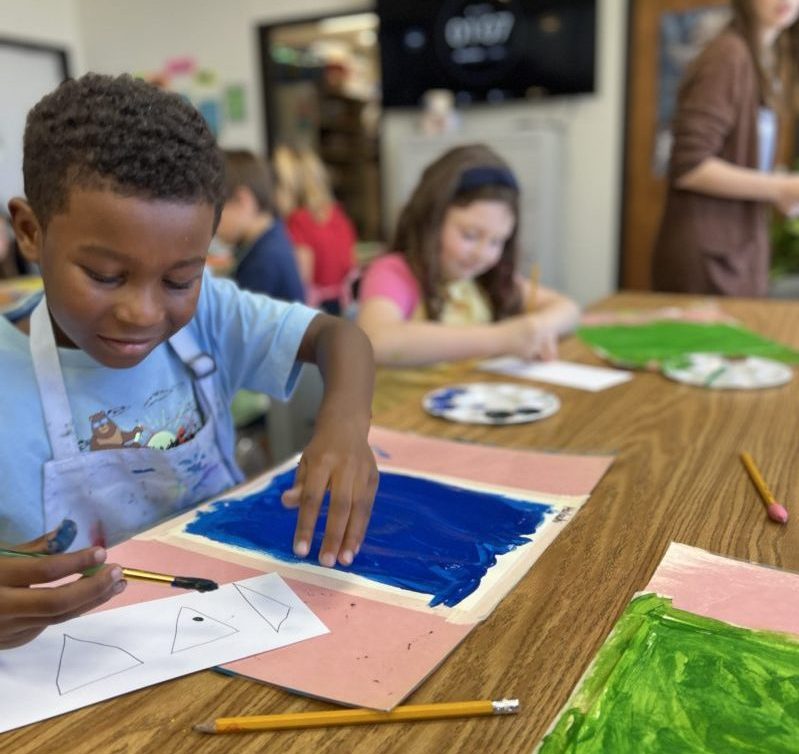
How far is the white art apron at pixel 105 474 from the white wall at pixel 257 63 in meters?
3.21

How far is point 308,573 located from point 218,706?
0.16 metres

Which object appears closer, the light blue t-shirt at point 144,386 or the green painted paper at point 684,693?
the green painted paper at point 684,693

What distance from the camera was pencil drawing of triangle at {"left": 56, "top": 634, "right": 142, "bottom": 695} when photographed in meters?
0.47

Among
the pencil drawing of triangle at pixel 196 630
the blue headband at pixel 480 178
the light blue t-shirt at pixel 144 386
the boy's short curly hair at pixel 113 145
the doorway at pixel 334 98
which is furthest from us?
the doorway at pixel 334 98

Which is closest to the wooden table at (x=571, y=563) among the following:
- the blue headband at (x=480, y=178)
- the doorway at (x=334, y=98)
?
the blue headband at (x=480, y=178)

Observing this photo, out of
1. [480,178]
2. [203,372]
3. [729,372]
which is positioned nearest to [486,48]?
[480,178]

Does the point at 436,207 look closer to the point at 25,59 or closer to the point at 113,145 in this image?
the point at 113,145

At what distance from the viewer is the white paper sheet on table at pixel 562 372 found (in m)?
1.14

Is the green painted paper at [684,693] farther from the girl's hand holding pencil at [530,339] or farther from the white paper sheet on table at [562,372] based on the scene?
the girl's hand holding pencil at [530,339]

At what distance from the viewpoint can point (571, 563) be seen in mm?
601

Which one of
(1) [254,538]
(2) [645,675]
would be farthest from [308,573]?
(2) [645,675]

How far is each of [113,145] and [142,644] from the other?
38cm

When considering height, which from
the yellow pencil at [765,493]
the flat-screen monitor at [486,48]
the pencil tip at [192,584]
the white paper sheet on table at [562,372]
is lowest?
the white paper sheet on table at [562,372]

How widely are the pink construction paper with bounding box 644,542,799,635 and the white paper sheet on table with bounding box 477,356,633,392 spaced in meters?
0.53
